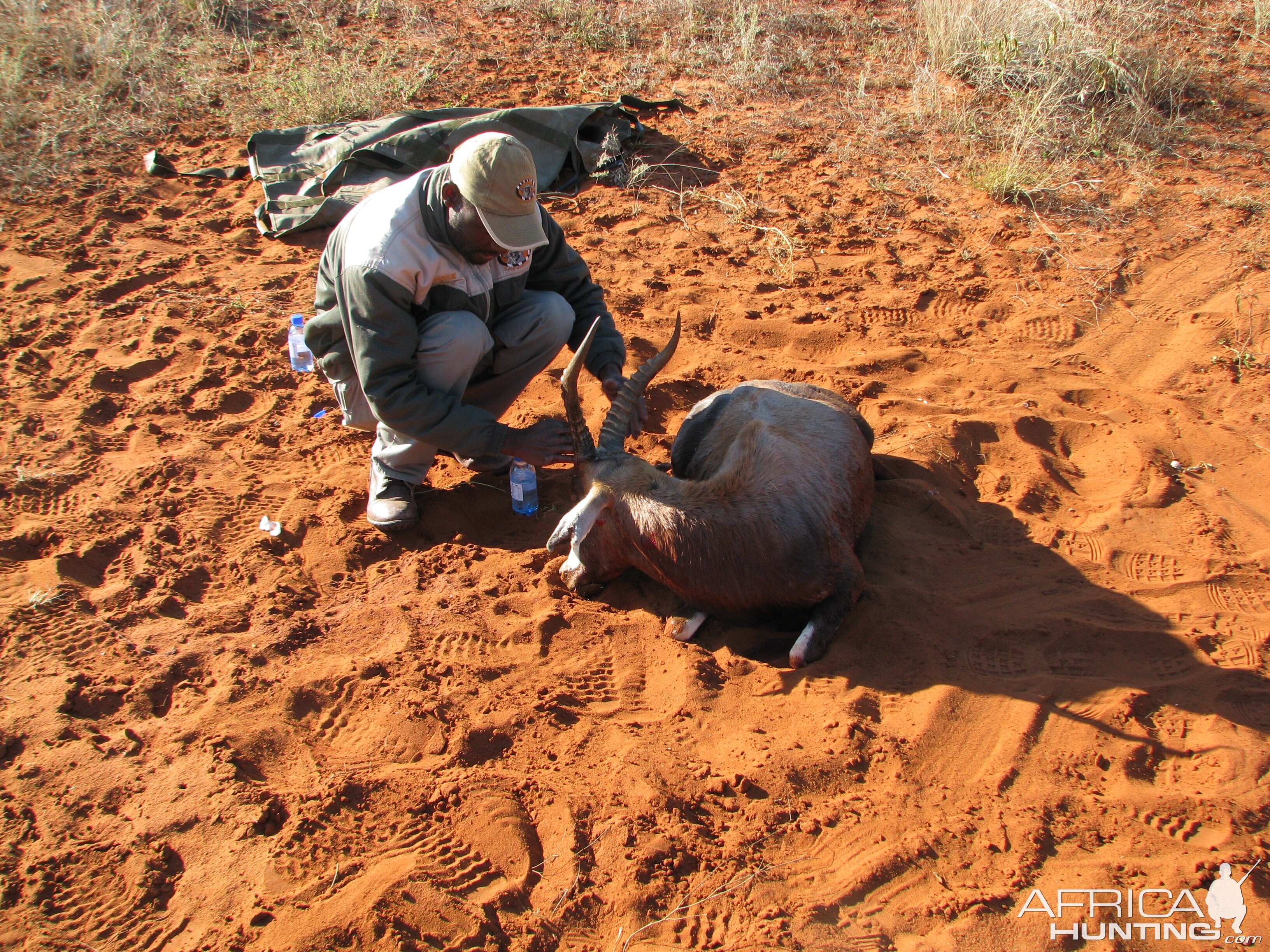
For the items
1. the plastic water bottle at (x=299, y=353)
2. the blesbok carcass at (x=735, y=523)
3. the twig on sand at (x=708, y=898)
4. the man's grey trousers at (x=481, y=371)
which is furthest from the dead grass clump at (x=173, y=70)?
the twig on sand at (x=708, y=898)

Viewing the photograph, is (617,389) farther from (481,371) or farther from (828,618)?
(828,618)

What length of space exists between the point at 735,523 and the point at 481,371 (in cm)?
170

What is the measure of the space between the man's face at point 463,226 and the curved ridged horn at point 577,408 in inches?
23.3

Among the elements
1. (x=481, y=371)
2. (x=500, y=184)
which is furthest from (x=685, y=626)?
(x=500, y=184)

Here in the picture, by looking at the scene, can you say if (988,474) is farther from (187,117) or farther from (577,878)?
(187,117)

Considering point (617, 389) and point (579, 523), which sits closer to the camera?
point (579, 523)

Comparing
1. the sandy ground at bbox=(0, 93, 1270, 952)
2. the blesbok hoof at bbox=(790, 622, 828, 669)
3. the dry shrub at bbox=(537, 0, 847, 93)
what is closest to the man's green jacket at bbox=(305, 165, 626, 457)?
the sandy ground at bbox=(0, 93, 1270, 952)

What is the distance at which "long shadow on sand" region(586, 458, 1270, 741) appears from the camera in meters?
3.60

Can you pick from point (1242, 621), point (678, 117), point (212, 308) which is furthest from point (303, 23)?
point (1242, 621)

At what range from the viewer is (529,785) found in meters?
3.21

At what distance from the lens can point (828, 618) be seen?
12.6 ft

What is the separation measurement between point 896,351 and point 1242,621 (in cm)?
253

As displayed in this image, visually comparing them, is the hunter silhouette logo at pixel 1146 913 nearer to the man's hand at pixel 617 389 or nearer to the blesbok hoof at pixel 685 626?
the blesbok hoof at pixel 685 626

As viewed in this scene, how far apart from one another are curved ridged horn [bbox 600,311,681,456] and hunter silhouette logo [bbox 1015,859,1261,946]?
254 centimetres
